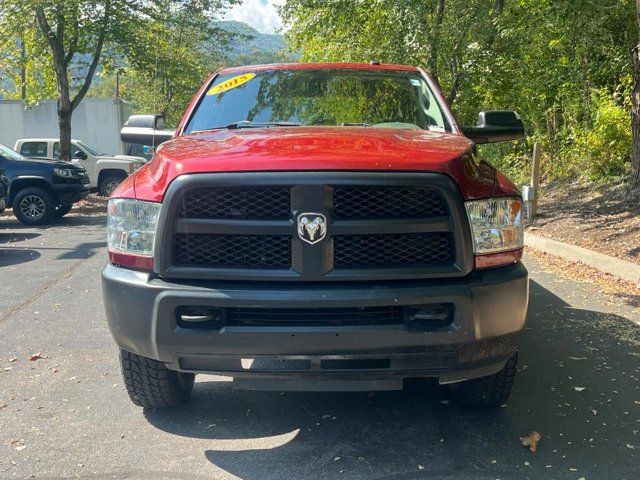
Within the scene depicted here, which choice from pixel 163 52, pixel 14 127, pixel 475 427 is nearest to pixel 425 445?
pixel 475 427

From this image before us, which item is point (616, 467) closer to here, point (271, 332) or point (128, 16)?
point (271, 332)

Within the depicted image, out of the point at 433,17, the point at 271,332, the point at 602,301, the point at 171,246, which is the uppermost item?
the point at 433,17

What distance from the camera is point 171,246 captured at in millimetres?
2859

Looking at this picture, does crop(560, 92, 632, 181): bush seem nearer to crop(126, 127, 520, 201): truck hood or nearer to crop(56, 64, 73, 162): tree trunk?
crop(126, 127, 520, 201): truck hood

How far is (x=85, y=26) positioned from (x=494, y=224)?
16.8m

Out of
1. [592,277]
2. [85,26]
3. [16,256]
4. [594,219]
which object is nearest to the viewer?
[592,277]

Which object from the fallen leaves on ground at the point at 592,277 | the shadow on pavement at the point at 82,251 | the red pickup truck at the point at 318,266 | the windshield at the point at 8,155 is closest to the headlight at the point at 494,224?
the red pickup truck at the point at 318,266

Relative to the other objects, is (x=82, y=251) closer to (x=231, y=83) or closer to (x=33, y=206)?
(x=33, y=206)

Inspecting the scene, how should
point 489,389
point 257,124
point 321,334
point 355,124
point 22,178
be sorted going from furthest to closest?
1. point 22,178
2. point 355,124
3. point 257,124
4. point 489,389
5. point 321,334

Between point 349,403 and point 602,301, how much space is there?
11.3 feet

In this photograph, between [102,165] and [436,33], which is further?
[102,165]

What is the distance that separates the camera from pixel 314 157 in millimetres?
2861

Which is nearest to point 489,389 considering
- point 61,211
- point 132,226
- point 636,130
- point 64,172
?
point 132,226

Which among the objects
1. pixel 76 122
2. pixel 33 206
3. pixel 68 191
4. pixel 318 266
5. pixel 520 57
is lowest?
pixel 33 206
